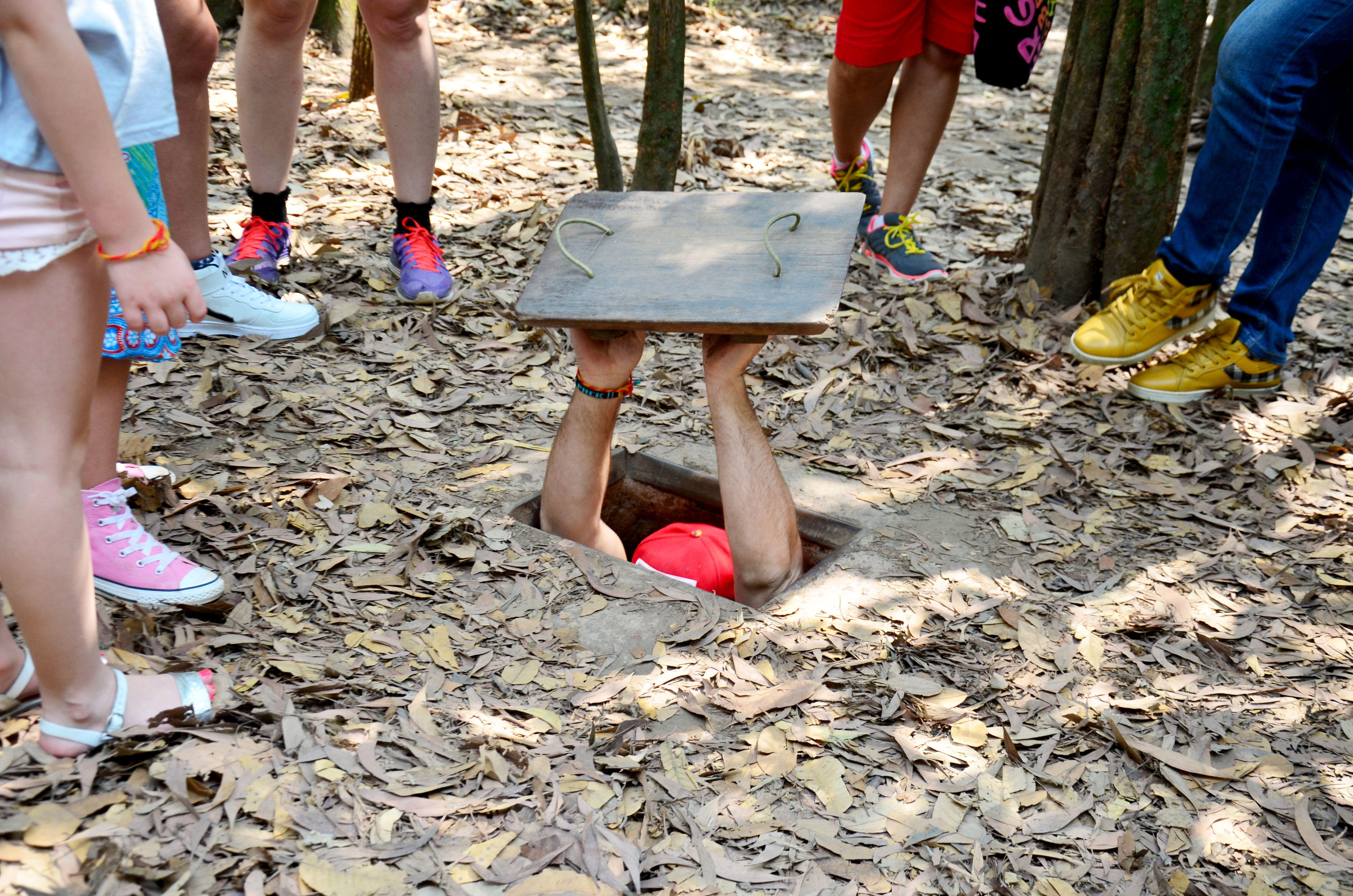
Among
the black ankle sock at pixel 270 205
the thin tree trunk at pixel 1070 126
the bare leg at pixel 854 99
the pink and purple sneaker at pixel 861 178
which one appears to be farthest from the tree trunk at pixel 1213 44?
the black ankle sock at pixel 270 205

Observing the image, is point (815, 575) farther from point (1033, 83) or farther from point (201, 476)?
point (1033, 83)

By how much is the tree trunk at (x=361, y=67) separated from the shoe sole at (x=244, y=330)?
7.17 feet

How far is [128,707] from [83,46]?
1.10 metres

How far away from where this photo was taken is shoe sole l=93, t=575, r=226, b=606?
224 centimetres

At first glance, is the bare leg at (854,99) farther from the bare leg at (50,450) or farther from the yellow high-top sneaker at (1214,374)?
the bare leg at (50,450)

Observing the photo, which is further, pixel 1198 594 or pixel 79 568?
pixel 1198 594

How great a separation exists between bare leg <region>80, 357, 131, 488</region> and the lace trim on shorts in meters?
0.68

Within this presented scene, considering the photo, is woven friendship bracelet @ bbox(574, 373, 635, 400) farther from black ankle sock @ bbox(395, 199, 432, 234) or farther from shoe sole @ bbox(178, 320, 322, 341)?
black ankle sock @ bbox(395, 199, 432, 234)

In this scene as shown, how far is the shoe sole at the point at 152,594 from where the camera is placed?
2.24 metres

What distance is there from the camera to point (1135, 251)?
3799mm

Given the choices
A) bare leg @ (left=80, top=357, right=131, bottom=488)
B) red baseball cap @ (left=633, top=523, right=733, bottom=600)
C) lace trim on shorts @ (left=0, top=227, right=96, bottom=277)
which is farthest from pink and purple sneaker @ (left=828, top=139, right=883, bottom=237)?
lace trim on shorts @ (left=0, top=227, right=96, bottom=277)

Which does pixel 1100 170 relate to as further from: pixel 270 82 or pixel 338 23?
pixel 338 23

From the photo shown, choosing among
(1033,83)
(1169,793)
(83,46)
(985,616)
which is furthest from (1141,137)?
(1033,83)

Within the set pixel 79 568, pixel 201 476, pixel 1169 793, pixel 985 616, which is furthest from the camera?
pixel 201 476
